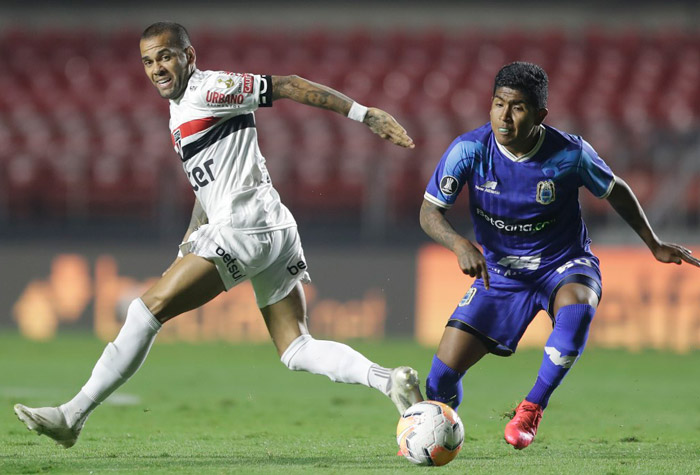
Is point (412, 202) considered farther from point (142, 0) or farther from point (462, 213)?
point (142, 0)

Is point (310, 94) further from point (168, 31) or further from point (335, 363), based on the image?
point (335, 363)

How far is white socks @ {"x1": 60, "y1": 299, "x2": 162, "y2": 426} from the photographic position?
5332mm

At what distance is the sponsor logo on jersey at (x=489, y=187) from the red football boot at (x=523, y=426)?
1.10 m

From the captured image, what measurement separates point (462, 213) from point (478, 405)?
16.9 ft

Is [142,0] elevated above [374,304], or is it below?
above

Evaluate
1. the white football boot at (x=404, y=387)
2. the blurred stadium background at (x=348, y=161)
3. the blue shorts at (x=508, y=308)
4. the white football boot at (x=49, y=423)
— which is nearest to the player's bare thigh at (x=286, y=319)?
the white football boot at (x=404, y=387)

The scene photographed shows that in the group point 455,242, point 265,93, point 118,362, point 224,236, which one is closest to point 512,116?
point 455,242

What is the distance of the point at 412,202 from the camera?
44.0ft

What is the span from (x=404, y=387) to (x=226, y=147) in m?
1.52

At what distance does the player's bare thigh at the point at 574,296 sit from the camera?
548 centimetres

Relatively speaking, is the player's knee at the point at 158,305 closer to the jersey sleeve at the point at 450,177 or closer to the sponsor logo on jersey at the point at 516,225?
the jersey sleeve at the point at 450,177

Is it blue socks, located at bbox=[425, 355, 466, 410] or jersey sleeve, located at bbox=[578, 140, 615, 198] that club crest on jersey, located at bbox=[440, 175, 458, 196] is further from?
blue socks, located at bbox=[425, 355, 466, 410]

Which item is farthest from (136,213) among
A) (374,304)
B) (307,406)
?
(307,406)

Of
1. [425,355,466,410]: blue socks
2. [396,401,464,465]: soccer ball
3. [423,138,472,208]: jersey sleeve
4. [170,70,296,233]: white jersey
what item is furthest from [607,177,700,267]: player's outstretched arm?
[170,70,296,233]: white jersey
